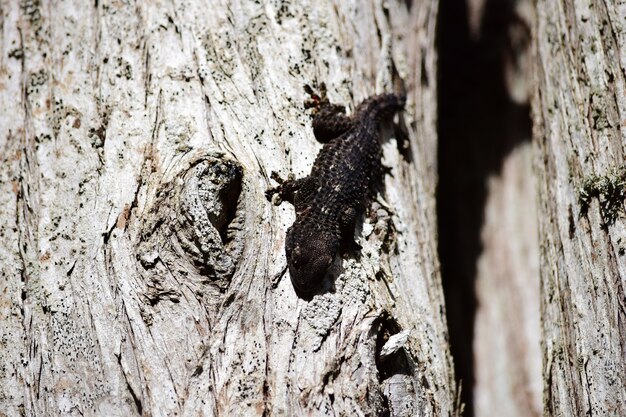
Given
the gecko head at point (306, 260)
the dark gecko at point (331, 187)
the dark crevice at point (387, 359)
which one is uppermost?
the dark gecko at point (331, 187)

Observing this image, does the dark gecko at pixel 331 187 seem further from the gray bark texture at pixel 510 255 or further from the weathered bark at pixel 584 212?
the gray bark texture at pixel 510 255

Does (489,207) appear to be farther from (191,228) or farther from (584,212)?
(191,228)

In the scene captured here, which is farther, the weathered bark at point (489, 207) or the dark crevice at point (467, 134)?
the dark crevice at point (467, 134)

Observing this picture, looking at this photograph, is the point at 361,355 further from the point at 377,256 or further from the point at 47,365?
the point at 47,365

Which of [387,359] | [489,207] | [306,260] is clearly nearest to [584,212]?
[387,359]

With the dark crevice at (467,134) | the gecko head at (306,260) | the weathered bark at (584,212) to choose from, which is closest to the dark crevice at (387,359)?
the gecko head at (306,260)

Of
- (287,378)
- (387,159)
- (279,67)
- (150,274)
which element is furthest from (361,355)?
(279,67)
